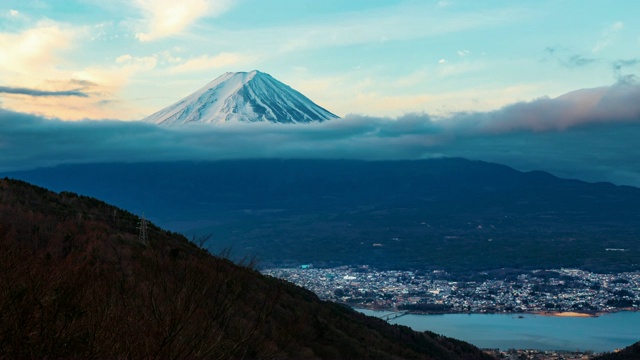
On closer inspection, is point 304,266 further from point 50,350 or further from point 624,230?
point 50,350

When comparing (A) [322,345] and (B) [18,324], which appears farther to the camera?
(A) [322,345]

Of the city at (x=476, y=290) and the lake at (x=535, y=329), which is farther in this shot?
the city at (x=476, y=290)

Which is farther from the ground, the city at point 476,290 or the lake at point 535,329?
the lake at point 535,329

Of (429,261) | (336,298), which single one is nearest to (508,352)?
(336,298)

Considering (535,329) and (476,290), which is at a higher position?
(535,329)

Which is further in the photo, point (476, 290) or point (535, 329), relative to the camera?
point (476, 290)

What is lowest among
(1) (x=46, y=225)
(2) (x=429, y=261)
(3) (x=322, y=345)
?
(2) (x=429, y=261)

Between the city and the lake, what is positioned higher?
the lake

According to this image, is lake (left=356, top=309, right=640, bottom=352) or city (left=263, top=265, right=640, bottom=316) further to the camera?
city (left=263, top=265, right=640, bottom=316)
